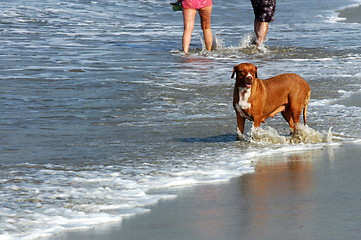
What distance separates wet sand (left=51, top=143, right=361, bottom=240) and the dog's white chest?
942 mm

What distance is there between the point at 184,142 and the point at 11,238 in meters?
2.87

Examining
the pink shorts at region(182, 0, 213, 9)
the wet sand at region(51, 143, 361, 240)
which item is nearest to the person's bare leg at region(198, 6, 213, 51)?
the pink shorts at region(182, 0, 213, 9)

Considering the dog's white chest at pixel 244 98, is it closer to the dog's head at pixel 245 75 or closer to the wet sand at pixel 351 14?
the dog's head at pixel 245 75

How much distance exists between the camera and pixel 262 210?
423cm

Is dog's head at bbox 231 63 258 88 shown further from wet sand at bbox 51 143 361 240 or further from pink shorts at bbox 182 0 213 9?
pink shorts at bbox 182 0 213 9

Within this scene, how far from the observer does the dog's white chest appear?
6.18 metres

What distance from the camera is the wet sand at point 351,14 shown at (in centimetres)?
2275

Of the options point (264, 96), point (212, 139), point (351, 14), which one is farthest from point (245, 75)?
point (351, 14)

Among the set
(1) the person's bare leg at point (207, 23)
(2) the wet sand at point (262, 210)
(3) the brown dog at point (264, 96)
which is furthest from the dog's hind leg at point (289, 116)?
(1) the person's bare leg at point (207, 23)

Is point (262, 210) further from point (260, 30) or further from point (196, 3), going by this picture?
point (260, 30)

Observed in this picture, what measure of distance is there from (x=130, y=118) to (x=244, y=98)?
192 centimetres

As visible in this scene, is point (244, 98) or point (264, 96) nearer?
point (244, 98)

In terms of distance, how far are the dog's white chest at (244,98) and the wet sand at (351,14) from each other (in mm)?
17210

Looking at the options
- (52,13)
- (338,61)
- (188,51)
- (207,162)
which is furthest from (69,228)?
(52,13)
